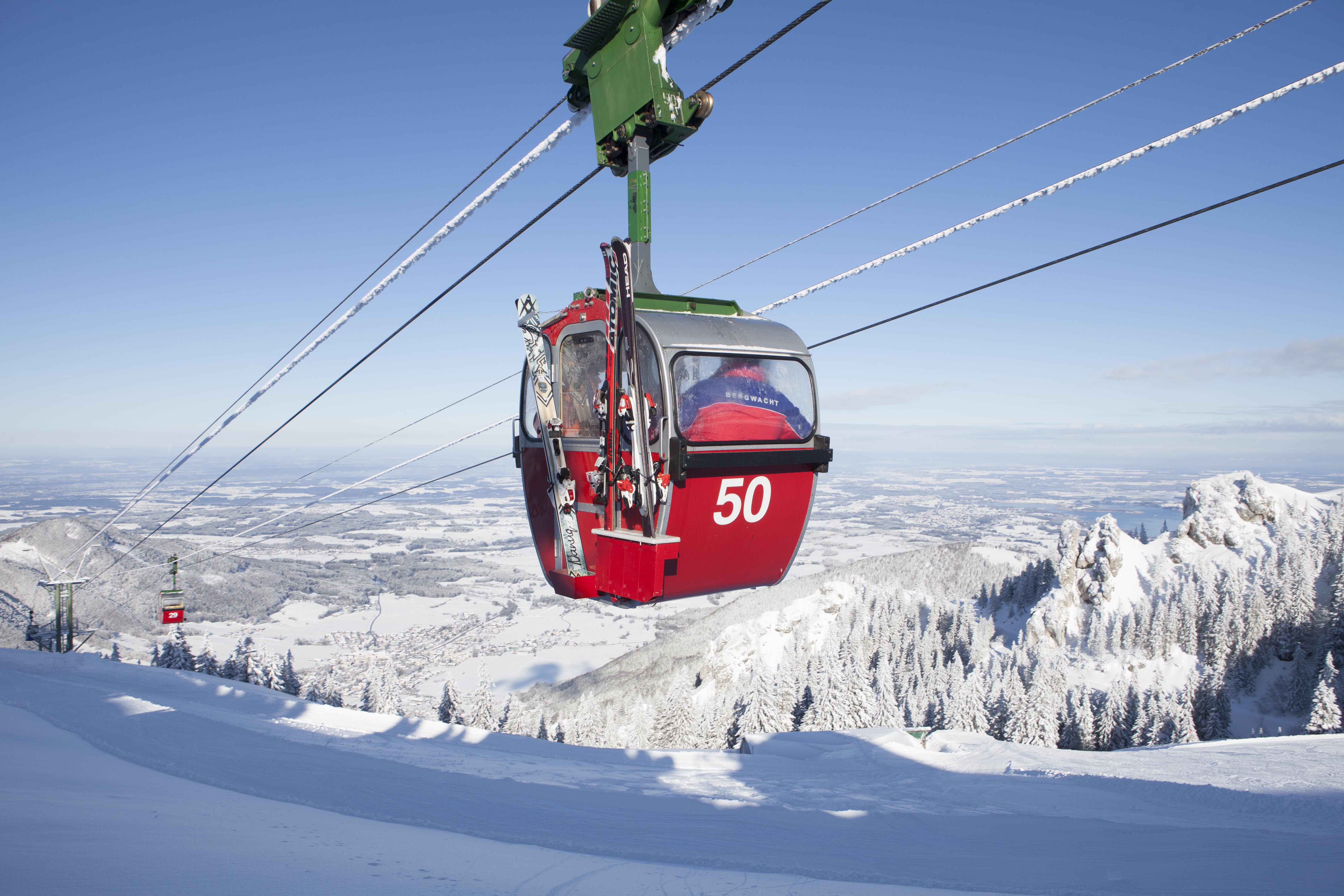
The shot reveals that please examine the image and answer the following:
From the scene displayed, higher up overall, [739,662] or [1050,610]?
[1050,610]

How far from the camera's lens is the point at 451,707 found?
32562mm

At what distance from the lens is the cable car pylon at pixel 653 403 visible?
5.18 metres

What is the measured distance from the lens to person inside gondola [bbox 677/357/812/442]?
5.29 m

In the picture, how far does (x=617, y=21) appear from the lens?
5680 mm

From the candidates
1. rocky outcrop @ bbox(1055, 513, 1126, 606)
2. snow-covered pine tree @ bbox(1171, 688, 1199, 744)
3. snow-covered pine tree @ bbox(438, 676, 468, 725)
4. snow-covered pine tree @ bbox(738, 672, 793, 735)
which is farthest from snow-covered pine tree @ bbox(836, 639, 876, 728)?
rocky outcrop @ bbox(1055, 513, 1126, 606)

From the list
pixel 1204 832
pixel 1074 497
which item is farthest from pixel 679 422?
pixel 1074 497

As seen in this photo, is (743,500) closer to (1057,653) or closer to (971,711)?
(971,711)

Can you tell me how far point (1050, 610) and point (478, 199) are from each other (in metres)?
72.8

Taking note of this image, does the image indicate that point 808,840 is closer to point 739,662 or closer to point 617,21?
point 617,21

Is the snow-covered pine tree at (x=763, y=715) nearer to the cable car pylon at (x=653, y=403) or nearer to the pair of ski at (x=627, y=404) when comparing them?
the cable car pylon at (x=653, y=403)

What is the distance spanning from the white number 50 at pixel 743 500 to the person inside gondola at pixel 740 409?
346mm

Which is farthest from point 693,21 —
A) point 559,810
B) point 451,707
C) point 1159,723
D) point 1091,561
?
point 1091,561

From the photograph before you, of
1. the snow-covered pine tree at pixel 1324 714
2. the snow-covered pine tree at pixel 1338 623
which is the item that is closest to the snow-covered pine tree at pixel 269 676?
the snow-covered pine tree at pixel 1324 714

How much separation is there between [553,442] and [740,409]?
1.82 metres
